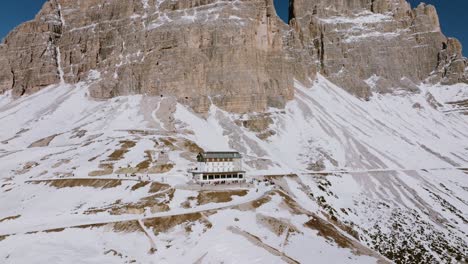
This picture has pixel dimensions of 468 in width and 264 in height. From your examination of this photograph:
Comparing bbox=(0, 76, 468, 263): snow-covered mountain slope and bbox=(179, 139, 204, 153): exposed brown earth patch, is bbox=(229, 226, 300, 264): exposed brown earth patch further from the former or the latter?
bbox=(179, 139, 204, 153): exposed brown earth patch

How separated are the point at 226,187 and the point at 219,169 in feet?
30.8

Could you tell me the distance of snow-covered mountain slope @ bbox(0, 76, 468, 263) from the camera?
53.1 metres

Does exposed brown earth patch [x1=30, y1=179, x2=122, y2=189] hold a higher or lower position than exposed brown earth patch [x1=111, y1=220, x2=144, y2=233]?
lower

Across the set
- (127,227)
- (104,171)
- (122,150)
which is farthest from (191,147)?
(127,227)

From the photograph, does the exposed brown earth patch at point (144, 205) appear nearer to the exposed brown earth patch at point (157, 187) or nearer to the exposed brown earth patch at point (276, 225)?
the exposed brown earth patch at point (157, 187)

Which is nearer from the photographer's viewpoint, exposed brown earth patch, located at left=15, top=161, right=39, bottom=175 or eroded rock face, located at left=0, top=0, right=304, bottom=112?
exposed brown earth patch, located at left=15, top=161, right=39, bottom=175

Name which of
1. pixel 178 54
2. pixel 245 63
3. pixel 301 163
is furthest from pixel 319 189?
pixel 178 54

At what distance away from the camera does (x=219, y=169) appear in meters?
85.8

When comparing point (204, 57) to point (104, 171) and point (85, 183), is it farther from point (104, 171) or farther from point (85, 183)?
point (85, 183)

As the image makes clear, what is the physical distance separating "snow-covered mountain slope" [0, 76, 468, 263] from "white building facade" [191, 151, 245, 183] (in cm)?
485

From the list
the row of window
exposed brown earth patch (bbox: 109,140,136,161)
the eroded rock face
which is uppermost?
the eroded rock face

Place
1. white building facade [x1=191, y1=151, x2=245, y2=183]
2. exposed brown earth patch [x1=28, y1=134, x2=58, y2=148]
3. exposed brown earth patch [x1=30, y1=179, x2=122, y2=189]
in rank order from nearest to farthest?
exposed brown earth patch [x1=30, y1=179, x2=122, y2=189] → white building facade [x1=191, y1=151, x2=245, y2=183] → exposed brown earth patch [x1=28, y1=134, x2=58, y2=148]

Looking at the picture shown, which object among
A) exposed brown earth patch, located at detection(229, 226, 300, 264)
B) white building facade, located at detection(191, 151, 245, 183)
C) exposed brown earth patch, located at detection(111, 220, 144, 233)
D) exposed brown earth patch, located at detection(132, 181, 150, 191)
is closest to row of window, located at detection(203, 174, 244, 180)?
white building facade, located at detection(191, 151, 245, 183)

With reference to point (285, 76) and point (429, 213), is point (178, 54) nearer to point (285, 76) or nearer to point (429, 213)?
point (285, 76)
